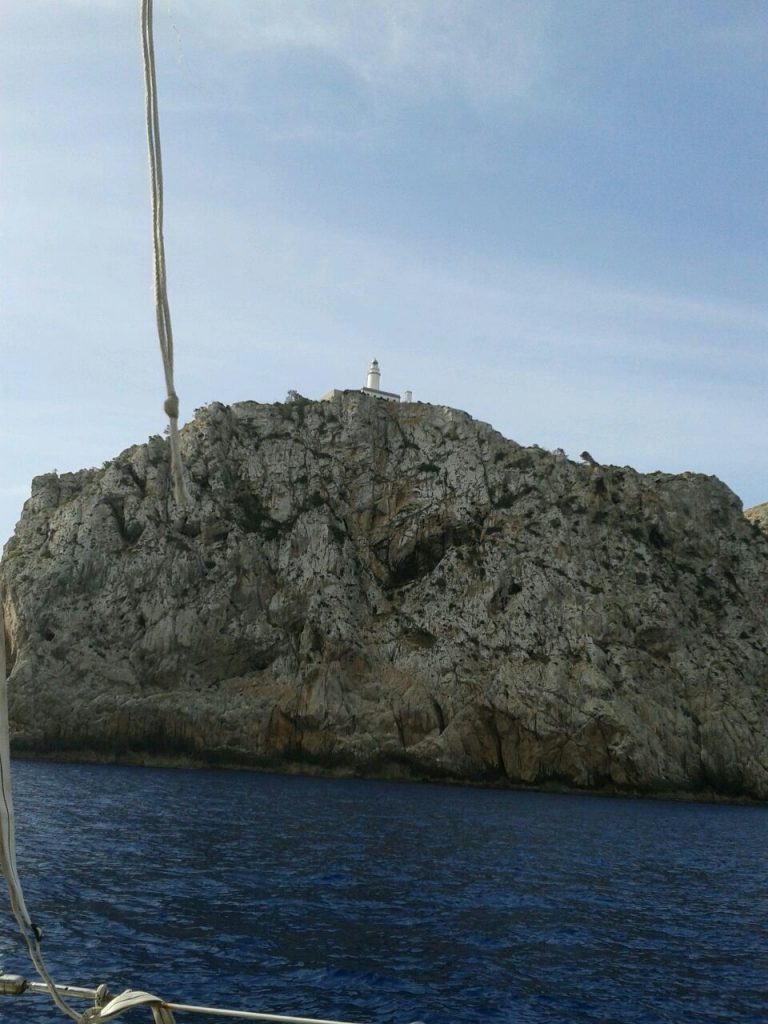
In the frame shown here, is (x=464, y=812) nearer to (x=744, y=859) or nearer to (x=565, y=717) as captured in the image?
(x=744, y=859)

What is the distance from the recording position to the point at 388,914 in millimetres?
21953

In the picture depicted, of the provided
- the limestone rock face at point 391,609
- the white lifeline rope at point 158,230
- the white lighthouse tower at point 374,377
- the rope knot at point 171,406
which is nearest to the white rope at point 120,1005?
the white lifeline rope at point 158,230

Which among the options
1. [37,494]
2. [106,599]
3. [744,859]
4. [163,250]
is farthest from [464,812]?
[37,494]

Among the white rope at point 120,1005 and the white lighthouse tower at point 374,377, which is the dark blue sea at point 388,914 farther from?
the white lighthouse tower at point 374,377

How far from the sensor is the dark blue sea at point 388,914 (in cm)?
1599

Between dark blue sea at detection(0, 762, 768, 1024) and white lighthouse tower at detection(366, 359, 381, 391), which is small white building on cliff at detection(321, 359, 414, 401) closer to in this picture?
white lighthouse tower at detection(366, 359, 381, 391)

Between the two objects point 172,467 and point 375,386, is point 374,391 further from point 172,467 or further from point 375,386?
point 172,467

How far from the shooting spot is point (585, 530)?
→ 8069 centimetres

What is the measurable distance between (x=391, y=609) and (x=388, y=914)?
56999 millimetres

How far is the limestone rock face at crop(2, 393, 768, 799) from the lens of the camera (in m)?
69.8

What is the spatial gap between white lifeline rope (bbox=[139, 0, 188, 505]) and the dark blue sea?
11.6 m

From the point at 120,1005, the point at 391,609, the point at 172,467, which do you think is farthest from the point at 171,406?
the point at 391,609

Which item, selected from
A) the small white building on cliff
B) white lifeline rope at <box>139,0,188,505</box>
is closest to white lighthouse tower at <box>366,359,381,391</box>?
the small white building on cliff

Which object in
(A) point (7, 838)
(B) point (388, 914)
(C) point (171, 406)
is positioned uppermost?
(C) point (171, 406)
